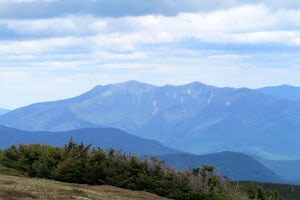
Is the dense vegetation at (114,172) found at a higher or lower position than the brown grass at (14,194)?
higher

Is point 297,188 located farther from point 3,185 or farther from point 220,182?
point 3,185

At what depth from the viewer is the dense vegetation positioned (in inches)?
2931

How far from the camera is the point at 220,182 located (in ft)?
287

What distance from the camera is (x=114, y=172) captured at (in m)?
78.2

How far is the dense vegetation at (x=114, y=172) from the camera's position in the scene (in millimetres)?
74438

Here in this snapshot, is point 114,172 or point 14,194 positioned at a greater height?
point 114,172

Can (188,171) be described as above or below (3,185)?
above

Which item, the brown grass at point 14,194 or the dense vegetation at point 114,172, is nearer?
the brown grass at point 14,194

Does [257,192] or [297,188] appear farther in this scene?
[297,188]

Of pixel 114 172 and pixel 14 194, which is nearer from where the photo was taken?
pixel 14 194

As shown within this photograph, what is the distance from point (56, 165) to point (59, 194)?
3422 cm

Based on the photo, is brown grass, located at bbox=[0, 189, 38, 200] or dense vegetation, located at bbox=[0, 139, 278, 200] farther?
dense vegetation, located at bbox=[0, 139, 278, 200]

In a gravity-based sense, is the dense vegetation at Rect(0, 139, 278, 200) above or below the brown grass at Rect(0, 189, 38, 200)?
above

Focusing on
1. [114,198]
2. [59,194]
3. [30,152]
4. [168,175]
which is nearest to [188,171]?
[168,175]
